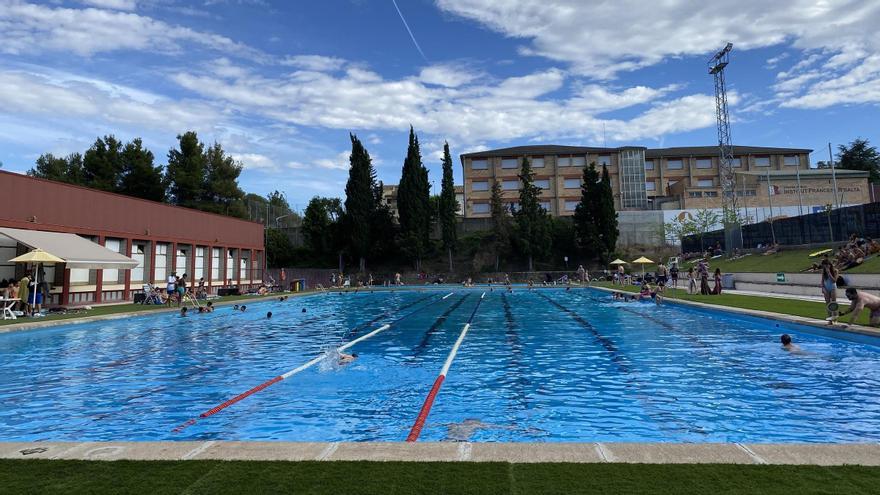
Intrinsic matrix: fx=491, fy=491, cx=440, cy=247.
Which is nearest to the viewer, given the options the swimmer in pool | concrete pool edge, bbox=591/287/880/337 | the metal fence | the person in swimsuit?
the swimmer in pool

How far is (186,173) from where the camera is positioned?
56.7 metres

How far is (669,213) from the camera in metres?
60.1

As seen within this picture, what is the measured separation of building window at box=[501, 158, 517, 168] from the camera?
7162 cm

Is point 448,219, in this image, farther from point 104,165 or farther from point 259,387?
point 259,387

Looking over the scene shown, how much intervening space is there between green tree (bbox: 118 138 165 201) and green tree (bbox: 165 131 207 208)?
8.21 feet

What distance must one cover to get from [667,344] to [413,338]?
23.0 feet

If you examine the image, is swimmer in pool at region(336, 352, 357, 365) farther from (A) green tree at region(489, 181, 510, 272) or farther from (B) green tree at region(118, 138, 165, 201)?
(B) green tree at region(118, 138, 165, 201)

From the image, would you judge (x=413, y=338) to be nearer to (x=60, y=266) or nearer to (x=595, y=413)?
(x=595, y=413)

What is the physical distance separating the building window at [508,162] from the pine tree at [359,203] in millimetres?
22097

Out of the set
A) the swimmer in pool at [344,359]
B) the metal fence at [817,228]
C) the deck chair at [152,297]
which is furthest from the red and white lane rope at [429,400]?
the metal fence at [817,228]

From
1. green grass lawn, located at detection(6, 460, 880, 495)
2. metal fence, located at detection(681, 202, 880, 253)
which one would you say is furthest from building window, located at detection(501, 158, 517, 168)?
green grass lawn, located at detection(6, 460, 880, 495)

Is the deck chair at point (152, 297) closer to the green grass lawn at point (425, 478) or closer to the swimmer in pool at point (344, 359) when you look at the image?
the swimmer in pool at point (344, 359)

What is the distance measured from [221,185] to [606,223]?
44.8 meters

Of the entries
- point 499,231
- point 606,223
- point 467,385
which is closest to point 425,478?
point 467,385
